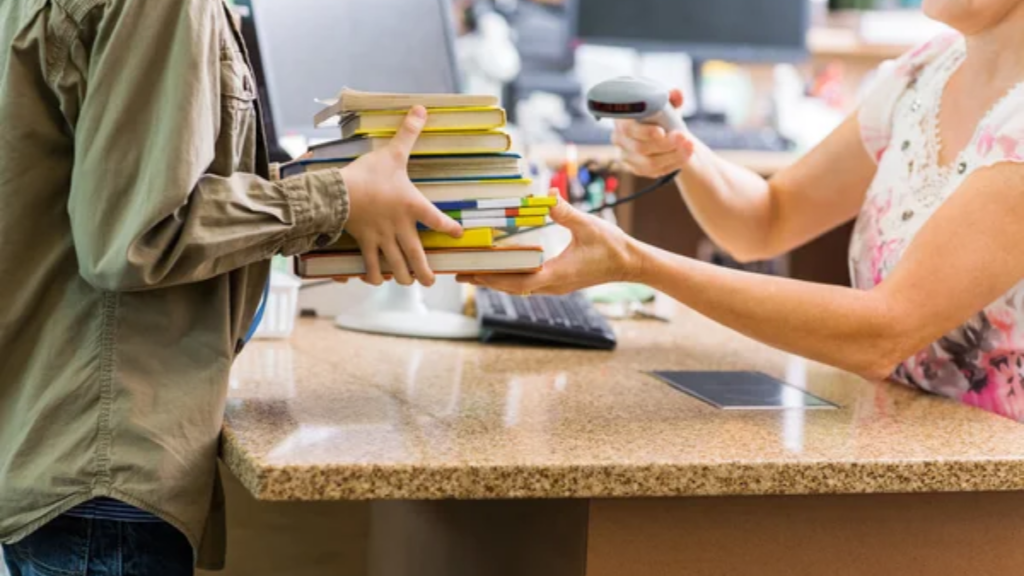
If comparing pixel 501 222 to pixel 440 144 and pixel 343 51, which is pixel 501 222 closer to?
pixel 440 144

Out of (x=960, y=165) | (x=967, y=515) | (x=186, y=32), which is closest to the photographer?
(x=186, y=32)

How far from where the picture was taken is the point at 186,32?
88 centimetres

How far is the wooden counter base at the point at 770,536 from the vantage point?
949mm

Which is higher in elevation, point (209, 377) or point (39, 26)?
point (39, 26)

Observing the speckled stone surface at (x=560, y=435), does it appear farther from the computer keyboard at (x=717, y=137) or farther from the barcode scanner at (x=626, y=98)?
the computer keyboard at (x=717, y=137)

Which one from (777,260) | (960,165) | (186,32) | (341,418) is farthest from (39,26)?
(777,260)

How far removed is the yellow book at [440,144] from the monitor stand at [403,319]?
1.72 ft

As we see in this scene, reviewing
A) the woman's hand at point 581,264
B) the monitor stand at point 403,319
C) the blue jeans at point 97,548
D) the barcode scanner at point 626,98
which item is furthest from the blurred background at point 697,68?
the blue jeans at point 97,548

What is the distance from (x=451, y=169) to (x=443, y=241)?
6 centimetres

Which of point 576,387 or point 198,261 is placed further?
point 576,387

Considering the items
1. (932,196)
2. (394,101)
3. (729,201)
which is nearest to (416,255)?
(394,101)

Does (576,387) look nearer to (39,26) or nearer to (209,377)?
(209,377)

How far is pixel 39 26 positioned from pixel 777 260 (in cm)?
268

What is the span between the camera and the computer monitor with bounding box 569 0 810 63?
323 centimetres
